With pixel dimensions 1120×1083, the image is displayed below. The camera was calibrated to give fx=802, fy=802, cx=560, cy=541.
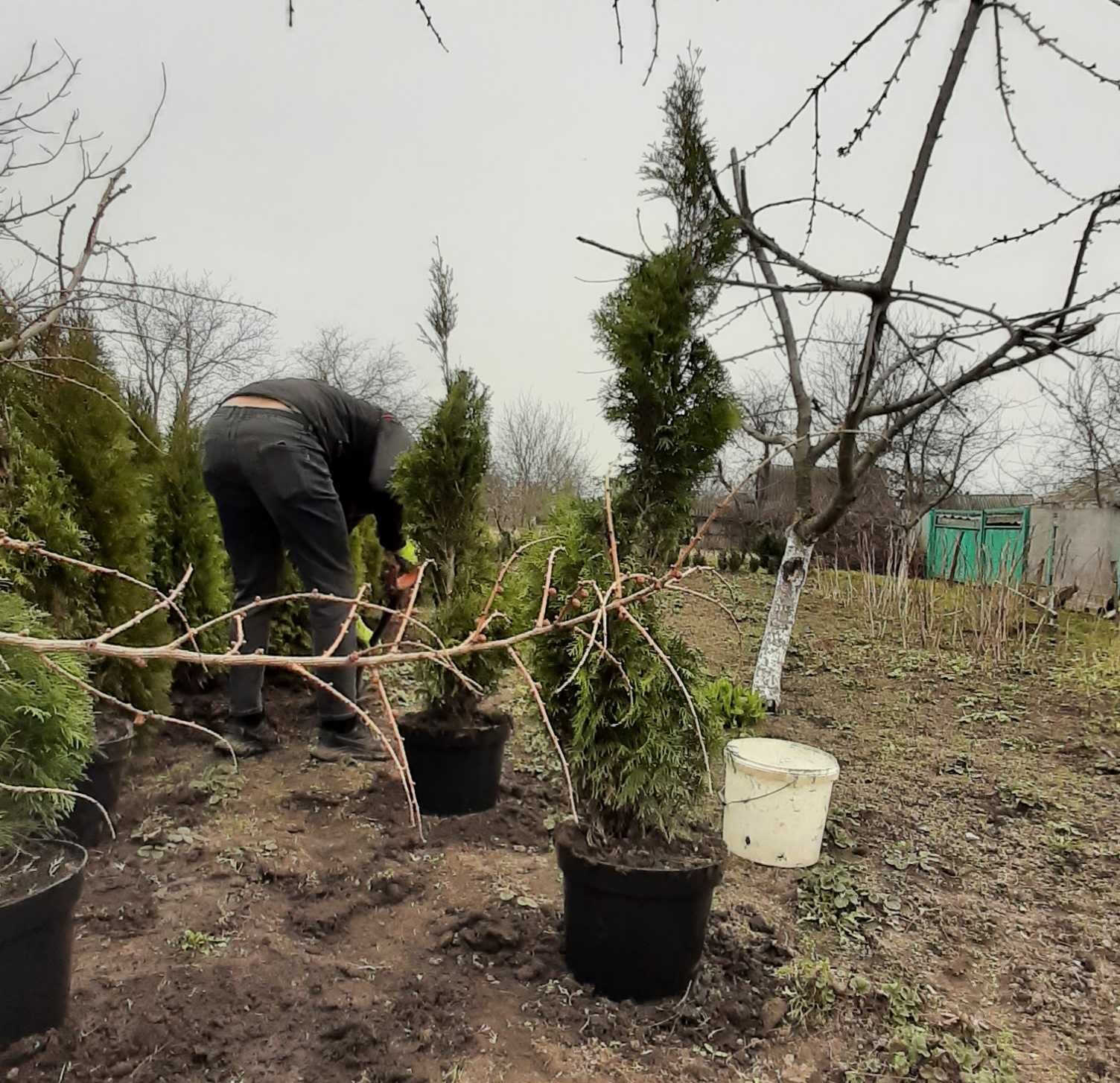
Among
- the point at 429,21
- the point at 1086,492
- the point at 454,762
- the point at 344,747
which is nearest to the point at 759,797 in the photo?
the point at 454,762

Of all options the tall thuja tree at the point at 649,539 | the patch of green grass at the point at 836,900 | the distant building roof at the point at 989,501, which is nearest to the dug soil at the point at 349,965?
the patch of green grass at the point at 836,900

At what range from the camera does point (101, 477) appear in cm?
366

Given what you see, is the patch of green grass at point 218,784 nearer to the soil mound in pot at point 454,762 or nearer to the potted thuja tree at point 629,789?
the soil mound in pot at point 454,762

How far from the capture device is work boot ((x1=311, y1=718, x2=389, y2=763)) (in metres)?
3.92

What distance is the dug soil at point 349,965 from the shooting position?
1.83 metres

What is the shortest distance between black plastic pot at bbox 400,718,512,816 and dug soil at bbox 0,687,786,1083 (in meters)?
0.09

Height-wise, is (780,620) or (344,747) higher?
(780,620)

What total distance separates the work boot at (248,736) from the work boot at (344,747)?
0.25 meters

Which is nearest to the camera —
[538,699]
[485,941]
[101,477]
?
[538,699]

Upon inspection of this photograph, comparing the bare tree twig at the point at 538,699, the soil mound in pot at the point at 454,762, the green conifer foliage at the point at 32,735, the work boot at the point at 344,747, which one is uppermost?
the bare tree twig at the point at 538,699

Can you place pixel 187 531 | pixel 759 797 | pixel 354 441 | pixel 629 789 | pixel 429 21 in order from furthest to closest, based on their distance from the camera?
pixel 187 531, pixel 354 441, pixel 759 797, pixel 629 789, pixel 429 21

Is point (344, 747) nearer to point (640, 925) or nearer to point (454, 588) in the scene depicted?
point (454, 588)

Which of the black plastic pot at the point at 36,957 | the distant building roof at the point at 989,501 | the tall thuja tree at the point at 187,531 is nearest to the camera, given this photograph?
the black plastic pot at the point at 36,957

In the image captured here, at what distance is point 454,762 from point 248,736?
1.34 m
